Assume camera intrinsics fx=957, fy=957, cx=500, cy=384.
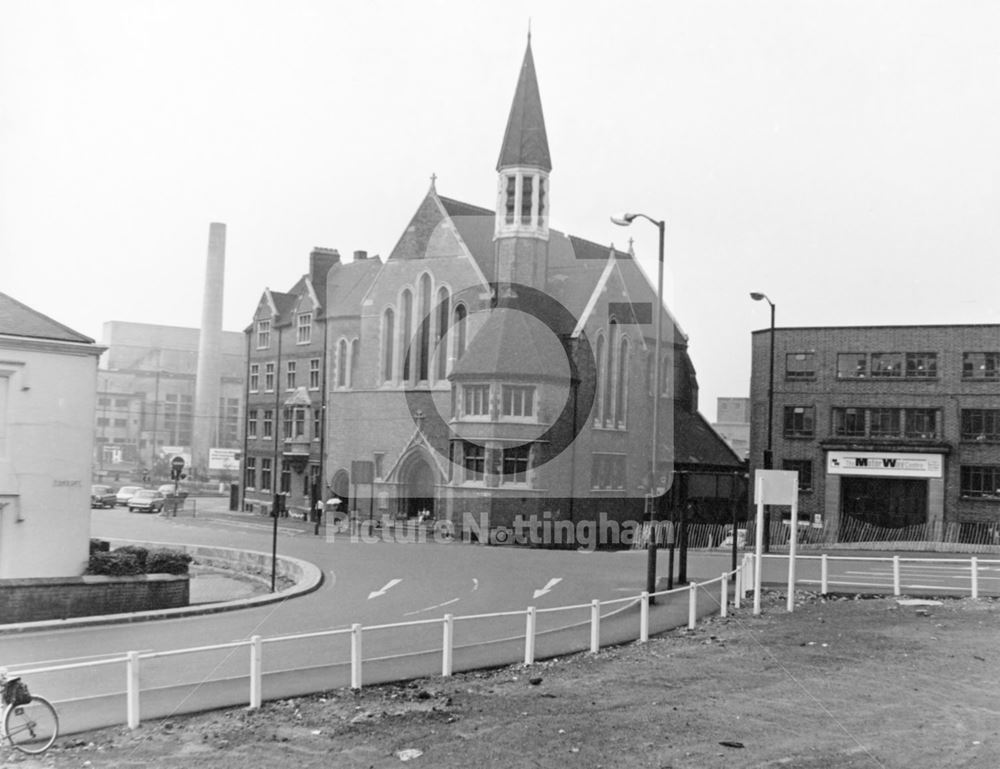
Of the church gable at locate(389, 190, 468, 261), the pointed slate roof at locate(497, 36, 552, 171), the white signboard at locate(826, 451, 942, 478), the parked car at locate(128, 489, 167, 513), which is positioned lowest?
the parked car at locate(128, 489, 167, 513)

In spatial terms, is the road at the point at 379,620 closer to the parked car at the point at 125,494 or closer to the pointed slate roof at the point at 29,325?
the pointed slate roof at the point at 29,325

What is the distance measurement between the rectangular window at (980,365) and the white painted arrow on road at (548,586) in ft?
87.5

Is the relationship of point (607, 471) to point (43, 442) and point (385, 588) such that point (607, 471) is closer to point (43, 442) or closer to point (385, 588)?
point (385, 588)

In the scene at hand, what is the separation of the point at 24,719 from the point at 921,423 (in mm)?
42446

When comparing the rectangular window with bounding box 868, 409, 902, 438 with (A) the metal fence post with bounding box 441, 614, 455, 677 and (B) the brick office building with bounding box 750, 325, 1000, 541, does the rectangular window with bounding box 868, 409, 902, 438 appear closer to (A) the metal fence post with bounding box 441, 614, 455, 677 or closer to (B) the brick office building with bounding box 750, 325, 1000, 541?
(B) the brick office building with bounding box 750, 325, 1000, 541

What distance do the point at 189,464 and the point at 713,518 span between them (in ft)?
84.1

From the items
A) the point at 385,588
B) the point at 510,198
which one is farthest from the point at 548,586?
the point at 510,198

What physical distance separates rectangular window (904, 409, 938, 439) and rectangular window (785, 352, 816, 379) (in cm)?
470

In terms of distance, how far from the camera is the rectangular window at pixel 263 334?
186 ft

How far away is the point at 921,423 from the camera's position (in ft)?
144

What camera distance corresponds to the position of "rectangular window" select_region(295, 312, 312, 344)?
53.1 meters

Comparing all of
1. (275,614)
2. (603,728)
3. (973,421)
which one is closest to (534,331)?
(973,421)

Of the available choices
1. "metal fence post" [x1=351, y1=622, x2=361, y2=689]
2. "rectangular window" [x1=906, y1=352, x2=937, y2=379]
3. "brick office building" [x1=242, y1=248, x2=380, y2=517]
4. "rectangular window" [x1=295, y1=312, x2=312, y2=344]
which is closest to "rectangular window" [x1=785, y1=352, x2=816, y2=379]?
"rectangular window" [x1=906, y1=352, x2=937, y2=379]

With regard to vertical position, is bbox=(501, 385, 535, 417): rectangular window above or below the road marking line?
above
